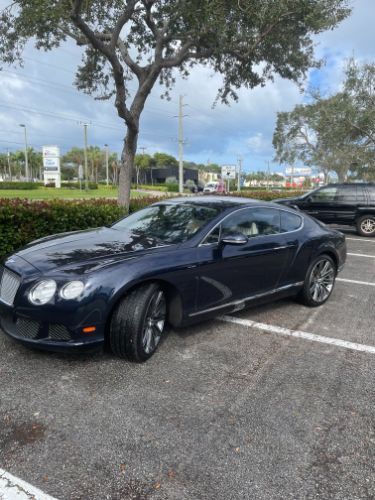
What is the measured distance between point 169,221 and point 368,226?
10.2 meters

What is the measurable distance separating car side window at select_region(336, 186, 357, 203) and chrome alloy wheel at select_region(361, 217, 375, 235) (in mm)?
781

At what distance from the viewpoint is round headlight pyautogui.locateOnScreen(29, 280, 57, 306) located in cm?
299

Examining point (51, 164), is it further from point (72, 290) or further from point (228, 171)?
point (72, 290)

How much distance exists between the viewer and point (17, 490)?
78.2 inches

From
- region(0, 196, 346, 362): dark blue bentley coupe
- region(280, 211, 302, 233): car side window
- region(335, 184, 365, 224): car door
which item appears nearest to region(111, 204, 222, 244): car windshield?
region(0, 196, 346, 362): dark blue bentley coupe

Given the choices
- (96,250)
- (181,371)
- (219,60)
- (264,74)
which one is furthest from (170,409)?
(264,74)

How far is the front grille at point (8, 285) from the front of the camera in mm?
3162

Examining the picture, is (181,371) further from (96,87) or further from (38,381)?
(96,87)

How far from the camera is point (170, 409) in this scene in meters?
2.72

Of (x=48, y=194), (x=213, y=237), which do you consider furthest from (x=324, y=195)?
(x=48, y=194)

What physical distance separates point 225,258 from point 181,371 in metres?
1.19

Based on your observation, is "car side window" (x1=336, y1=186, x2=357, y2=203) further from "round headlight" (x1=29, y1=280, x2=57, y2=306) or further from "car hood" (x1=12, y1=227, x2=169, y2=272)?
"round headlight" (x1=29, y1=280, x2=57, y2=306)

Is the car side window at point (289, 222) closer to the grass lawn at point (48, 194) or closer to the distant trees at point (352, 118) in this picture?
the distant trees at point (352, 118)

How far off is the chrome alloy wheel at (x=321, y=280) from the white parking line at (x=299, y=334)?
99 centimetres
